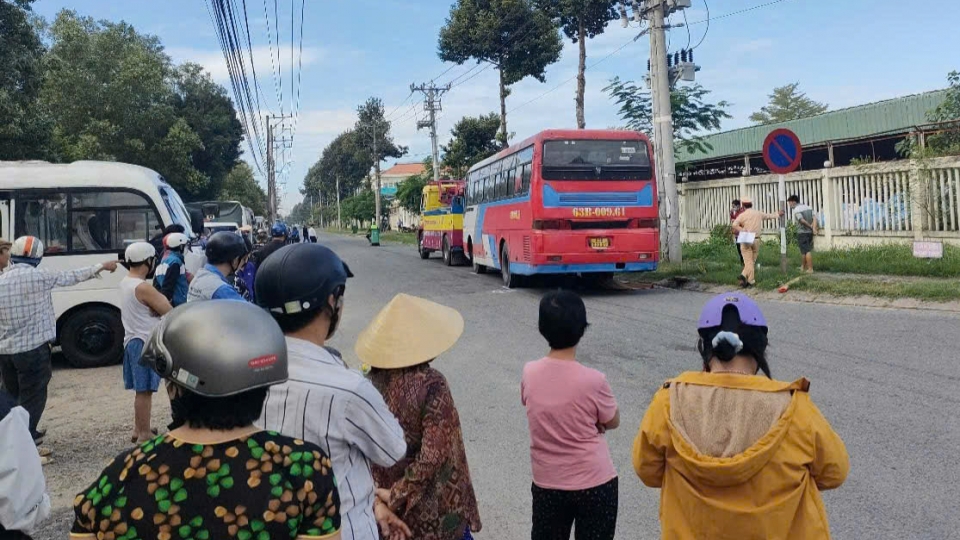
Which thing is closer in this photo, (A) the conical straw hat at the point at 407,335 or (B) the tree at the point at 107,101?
(A) the conical straw hat at the point at 407,335

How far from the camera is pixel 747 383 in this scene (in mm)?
2357

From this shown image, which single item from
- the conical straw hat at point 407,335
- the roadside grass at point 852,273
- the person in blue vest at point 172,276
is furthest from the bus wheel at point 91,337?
the roadside grass at point 852,273

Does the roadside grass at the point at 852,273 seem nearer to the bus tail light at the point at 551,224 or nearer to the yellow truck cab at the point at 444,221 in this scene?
the bus tail light at the point at 551,224

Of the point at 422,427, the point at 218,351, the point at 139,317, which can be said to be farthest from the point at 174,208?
the point at 218,351

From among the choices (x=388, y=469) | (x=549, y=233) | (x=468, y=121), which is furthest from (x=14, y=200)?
(x=468, y=121)

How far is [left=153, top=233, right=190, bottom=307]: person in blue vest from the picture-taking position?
7.42 meters

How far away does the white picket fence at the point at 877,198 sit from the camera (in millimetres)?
15469

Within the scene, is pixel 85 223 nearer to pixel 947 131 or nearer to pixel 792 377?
pixel 792 377

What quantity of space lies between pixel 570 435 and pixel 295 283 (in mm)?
1375

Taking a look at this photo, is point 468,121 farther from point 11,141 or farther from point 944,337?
point 944,337

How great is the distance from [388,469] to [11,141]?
19.7m

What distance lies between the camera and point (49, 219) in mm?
10531

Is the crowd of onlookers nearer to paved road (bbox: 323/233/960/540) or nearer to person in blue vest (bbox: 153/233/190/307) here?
paved road (bbox: 323/233/960/540)

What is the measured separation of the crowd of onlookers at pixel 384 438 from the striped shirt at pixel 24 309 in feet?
13.5
